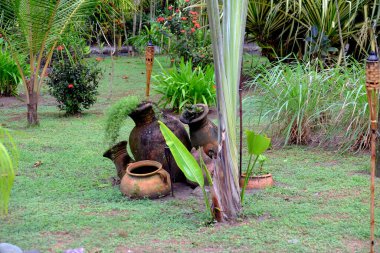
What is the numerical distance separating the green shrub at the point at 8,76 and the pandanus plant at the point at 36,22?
8.83 ft

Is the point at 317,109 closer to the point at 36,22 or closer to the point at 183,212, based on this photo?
the point at 183,212

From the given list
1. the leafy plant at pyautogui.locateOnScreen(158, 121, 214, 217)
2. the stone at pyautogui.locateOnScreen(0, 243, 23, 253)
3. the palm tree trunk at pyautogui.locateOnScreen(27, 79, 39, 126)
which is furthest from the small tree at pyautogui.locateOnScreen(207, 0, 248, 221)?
the palm tree trunk at pyautogui.locateOnScreen(27, 79, 39, 126)

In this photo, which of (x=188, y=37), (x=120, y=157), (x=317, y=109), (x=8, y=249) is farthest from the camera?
(x=188, y=37)

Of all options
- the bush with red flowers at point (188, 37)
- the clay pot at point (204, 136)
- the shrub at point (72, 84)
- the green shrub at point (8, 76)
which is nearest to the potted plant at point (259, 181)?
the clay pot at point (204, 136)

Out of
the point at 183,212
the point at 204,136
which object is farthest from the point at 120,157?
the point at 183,212

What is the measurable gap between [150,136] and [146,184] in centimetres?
52

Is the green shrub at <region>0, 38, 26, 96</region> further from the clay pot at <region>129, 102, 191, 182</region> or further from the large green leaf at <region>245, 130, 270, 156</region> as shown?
the large green leaf at <region>245, 130, 270, 156</region>

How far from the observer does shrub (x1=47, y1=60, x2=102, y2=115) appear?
9.63 meters

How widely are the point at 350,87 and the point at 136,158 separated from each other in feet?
9.64

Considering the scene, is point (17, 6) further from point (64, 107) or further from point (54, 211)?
point (54, 211)

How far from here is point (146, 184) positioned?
532 centimetres

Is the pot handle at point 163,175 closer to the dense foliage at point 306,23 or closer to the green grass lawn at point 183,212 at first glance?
the green grass lawn at point 183,212

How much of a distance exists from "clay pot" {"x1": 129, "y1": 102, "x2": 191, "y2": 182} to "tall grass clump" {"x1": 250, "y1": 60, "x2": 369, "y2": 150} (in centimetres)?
197

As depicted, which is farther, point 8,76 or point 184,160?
point 8,76
